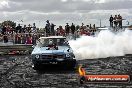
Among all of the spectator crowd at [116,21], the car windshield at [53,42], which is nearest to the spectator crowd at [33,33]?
the spectator crowd at [116,21]

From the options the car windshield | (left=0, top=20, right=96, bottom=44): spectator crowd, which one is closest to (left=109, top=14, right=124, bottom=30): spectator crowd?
(left=0, top=20, right=96, bottom=44): spectator crowd

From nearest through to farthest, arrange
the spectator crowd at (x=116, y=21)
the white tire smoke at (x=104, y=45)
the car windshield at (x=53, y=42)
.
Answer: the car windshield at (x=53, y=42) → the white tire smoke at (x=104, y=45) → the spectator crowd at (x=116, y=21)

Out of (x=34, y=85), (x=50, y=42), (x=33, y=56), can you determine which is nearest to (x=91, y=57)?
(x=50, y=42)

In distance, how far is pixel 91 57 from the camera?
22.2 m

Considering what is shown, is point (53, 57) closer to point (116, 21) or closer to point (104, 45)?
point (104, 45)

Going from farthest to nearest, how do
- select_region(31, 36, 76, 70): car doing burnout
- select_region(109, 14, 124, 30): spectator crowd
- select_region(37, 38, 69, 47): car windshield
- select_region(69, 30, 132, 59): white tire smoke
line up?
1. select_region(109, 14, 124, 30): spectator crowd
2. select_region(69, 30, 132, 59): white tire smoke
3. select_region(37, 38, 69, 47): car windshield
4. select_region(31, 36, 76, 70): car doing burnout

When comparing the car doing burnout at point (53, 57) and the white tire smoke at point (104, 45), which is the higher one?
the car doing burnout at point (53, 57)

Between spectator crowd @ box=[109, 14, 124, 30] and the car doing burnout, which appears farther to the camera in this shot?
spectator crowd @ box=[109, 14, 124, 30]

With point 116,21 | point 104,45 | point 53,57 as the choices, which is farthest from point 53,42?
point 116,21

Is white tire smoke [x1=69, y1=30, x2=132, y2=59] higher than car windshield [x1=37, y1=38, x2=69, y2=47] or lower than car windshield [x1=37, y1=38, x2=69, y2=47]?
lower

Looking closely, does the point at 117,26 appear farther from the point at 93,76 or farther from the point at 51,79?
the point at 93,76

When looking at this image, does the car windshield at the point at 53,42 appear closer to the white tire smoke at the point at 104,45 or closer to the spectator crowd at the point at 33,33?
the white tire smoke at the point at 104,45

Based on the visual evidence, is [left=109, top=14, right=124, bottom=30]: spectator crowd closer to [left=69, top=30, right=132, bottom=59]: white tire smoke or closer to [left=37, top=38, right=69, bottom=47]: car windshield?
[left=69, top=30, right=132, bottom=59]: white tire smoke

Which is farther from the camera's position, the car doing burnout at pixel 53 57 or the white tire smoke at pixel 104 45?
the white tire smoke at pixel 104 45
